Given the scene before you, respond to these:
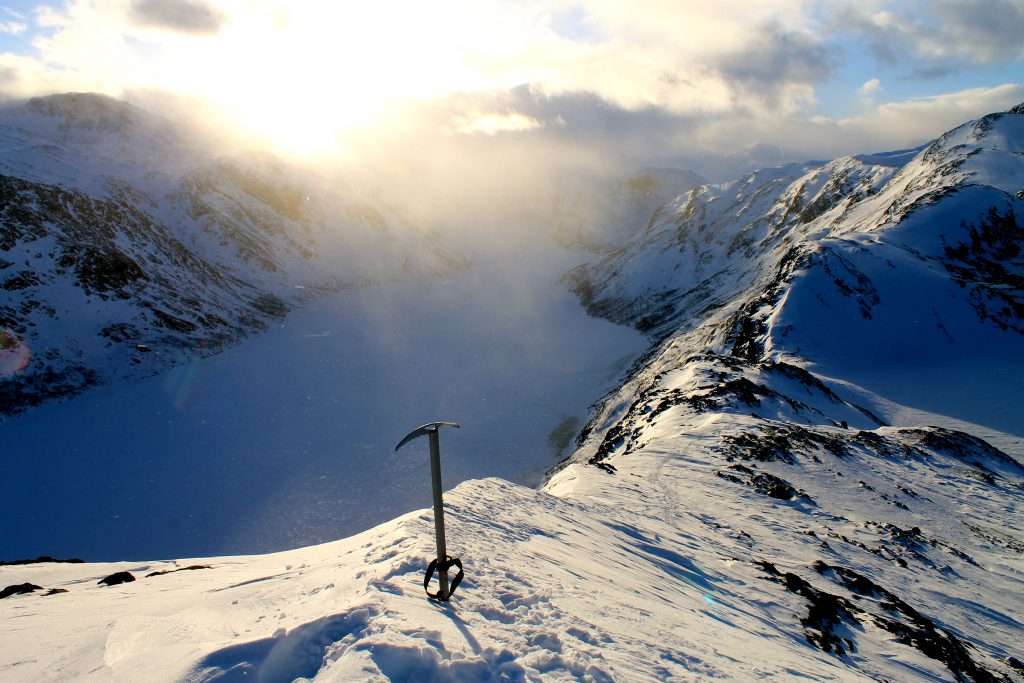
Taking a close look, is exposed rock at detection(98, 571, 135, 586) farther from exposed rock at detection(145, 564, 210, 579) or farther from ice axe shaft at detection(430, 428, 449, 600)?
ice axe shaft at detection(430, 428, 449, 600)

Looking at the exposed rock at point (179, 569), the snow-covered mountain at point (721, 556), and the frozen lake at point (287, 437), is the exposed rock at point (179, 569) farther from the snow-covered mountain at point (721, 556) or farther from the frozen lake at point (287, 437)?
the frozen lake at point (287, 437)

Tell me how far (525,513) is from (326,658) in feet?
28.5

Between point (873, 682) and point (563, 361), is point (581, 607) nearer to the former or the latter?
point (873, 682)

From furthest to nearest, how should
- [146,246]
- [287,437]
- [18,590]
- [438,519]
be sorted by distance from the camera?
[146,246] → [287,437] → [18,590] → [438,519]

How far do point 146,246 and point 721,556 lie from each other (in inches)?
4130

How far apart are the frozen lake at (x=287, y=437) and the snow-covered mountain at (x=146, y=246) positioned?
704 centimetres

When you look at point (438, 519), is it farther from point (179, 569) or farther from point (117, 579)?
point (179, 569)

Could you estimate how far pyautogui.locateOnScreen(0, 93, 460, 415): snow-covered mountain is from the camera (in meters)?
→ 62.8

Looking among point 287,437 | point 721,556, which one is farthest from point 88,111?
point 721,556

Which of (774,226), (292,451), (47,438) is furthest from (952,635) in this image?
(774,226)

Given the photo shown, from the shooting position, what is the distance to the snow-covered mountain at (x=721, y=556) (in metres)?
6.21

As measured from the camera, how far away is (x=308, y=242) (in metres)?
134

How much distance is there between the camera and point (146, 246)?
91.0 metres

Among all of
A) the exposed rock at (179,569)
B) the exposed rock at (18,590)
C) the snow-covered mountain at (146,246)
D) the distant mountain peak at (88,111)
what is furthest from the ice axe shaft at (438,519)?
the distant mountain peak at (88,111)
